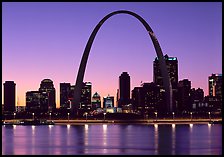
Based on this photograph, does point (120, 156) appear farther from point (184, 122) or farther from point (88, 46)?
point (184, 122)

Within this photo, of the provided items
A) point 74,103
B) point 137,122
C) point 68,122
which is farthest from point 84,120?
point 74,103

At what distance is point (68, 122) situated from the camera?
151m

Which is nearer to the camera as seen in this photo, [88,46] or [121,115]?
[88,46]

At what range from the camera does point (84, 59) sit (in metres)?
106

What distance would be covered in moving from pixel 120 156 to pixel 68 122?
112 metres

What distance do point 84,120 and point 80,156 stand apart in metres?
114

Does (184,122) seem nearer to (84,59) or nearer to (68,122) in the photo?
(68,122)

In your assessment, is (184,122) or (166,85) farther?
(184,122)

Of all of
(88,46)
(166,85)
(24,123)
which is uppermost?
(88,46)

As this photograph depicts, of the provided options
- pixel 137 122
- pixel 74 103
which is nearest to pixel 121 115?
pixel 137 122

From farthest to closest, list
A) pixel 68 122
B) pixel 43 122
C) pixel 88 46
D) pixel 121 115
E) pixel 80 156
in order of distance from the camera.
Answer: pixel 121 115
pixel 43 122
pixel 68 122
pixel 88 46
pixel 80 156

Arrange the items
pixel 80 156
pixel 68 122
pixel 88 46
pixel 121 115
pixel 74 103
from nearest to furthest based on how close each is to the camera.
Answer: pixel 80 156
pixel 88 46
pixel 74 103
pixel 68 122
pixel 121 115

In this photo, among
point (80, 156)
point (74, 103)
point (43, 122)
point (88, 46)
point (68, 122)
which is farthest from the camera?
point (43, 122)

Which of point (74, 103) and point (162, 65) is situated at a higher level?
point (162, 65)
